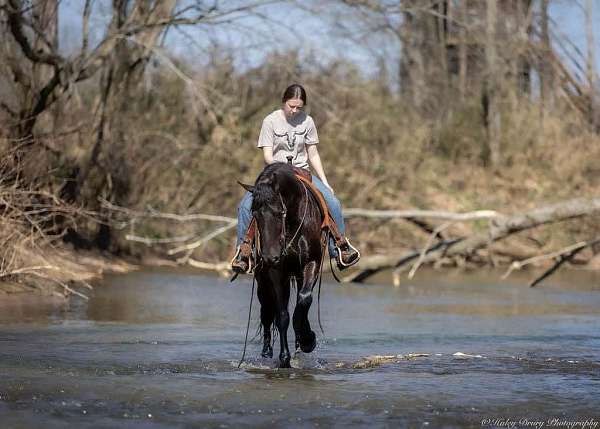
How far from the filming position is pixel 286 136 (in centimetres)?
1085

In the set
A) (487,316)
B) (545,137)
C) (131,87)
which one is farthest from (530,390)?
(545,137)

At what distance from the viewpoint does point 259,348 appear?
12.1 metres

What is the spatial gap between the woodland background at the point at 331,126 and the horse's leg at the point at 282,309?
6533mm

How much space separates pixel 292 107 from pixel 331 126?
15.7 m

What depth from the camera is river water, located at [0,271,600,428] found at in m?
7.59

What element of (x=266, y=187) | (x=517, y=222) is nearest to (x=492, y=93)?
(x=517, y=222)

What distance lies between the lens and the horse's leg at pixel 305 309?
10281 mm

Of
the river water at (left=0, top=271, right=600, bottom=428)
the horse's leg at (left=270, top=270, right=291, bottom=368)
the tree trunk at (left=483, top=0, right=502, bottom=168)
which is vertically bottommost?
the river water at (left=0, top=271, right=600, bottom=428)

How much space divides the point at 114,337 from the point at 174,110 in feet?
46.3

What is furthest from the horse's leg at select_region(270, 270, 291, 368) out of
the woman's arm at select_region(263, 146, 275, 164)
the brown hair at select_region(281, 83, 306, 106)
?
the brown hair at select_region(281, 83, 306, 106)

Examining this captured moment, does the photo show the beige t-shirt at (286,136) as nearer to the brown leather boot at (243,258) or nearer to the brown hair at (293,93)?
the brown hair at (293,93)

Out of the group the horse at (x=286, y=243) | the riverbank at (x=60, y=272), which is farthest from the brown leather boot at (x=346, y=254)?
the riverbank at (x=60, y=272)

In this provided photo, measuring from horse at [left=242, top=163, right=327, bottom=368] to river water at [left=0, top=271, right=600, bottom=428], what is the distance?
0.42 m

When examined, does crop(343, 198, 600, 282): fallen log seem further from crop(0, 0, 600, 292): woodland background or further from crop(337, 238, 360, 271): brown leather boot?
crop(337, 238, 360, 271): brown leather boot
